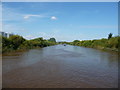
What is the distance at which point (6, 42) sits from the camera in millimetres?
15977

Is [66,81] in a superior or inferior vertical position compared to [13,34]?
inferior

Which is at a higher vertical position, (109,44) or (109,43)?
(109,43)

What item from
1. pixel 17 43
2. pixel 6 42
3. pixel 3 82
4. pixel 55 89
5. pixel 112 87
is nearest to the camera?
pixel 55 89

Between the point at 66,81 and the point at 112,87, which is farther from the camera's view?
the point at 66,81

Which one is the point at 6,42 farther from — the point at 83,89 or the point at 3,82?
the point at 83,89

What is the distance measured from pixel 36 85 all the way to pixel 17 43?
633 inches

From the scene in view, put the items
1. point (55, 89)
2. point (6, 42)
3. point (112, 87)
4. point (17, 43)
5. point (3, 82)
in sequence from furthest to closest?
1. point (17, 43)
2. point (6, 42)
3. point (3, 82)
4. point (112, 87)
5. point (55, 89)

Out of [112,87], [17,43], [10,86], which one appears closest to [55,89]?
[10,86]

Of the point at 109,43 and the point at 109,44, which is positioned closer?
the point at 109,43

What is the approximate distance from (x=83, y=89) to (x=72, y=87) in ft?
1.25

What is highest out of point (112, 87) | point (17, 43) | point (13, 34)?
point (13, 34)

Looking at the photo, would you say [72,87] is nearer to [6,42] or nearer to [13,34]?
[6,42]

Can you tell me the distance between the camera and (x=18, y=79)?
5039 mm

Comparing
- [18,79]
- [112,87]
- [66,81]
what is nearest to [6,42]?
[18,79]
